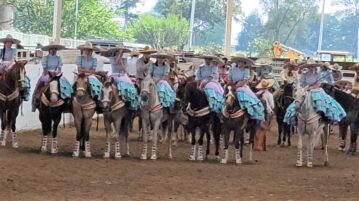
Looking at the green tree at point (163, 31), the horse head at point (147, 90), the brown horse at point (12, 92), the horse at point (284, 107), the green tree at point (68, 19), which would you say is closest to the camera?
the horse head at point (147, 90)

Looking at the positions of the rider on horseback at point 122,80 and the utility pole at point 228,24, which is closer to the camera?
the rider on horseback at point 122,80

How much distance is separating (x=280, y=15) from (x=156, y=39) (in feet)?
57.1

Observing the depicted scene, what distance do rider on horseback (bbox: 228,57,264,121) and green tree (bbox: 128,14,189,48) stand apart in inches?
2090

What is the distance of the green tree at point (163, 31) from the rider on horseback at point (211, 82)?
52.8 metres

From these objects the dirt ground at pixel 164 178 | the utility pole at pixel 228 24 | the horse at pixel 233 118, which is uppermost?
the utility pole at pixel 228 24

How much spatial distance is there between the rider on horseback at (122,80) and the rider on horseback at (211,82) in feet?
4.65

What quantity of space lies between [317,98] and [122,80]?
4.04m

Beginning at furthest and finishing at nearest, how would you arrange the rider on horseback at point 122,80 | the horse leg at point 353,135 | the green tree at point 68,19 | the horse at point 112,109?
the green tree at point 68,19
the horse leg at point 353,135
the rider on horseback at point 122,80
the horse at point 112,109

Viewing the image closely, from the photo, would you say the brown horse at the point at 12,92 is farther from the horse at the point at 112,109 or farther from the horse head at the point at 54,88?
the horse at the point at 112,109

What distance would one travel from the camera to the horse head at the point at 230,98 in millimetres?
15945

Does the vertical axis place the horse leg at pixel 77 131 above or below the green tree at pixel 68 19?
below

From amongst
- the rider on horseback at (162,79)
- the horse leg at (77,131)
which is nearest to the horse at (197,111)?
the rider on horseback at (162,79)

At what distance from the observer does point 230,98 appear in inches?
628

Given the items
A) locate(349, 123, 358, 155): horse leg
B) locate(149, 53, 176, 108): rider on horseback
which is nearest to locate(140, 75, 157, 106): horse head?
locate(149, 53, 176, 108): rider on horseback
